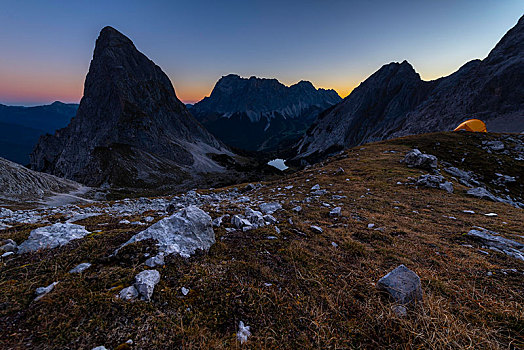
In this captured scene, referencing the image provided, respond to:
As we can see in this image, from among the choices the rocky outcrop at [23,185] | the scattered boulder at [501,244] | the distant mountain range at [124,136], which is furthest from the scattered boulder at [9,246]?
the distant mountain range at [124,136]

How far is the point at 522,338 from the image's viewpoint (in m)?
3.08

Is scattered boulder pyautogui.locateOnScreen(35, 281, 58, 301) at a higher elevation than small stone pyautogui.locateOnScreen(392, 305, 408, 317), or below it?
higher

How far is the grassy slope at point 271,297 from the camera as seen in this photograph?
2770mm

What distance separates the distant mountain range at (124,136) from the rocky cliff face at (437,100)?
9614cm

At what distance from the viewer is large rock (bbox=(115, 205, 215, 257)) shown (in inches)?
191

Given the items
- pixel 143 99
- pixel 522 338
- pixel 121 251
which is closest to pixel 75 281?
pixel 121 251

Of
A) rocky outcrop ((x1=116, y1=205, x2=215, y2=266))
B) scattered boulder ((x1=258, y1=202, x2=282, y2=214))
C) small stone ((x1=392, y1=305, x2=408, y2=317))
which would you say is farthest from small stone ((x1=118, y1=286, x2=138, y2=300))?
scattered boulder ((x1=258, y1=202, x2=282, y2=214))

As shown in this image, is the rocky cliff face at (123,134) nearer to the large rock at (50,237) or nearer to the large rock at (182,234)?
the large rock at (50,237)

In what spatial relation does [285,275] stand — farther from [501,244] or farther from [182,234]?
[501,244]

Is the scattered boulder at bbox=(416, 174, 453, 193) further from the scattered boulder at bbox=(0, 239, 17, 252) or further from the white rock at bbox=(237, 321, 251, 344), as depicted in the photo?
the scattered boulder at bbox=(0, 239, 17, 252)

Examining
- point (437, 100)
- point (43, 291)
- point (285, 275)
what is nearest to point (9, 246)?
point (43, 291)

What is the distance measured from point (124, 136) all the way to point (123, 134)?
1.31 meters

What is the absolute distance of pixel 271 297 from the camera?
147 inches

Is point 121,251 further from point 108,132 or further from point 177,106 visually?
point 177,106
